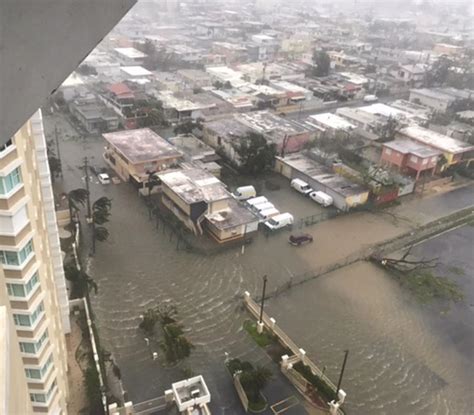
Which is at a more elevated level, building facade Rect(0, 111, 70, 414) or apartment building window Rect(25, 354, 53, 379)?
building facade Rect(0, 111, 70, 414)

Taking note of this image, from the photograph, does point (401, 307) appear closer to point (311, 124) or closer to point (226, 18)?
point (311, 124)

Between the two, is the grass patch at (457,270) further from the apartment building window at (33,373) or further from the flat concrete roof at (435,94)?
the flat concrete roof at (435,94)

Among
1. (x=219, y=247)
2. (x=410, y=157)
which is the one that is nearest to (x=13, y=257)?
(x=219, y=247)

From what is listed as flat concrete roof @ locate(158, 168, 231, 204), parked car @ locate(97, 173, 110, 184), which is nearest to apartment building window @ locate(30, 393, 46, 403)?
flat concrete roof @ locate(158, 168, 231, 204)

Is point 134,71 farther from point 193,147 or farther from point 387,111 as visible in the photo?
point 387,111

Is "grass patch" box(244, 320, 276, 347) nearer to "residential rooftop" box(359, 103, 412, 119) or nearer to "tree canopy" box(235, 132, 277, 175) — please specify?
"tree canopy" box(235, 132, 277, 175)

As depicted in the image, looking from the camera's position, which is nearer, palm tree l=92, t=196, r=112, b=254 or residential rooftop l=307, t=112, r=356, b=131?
palm tree l=92, t=196, r=112, b=254
